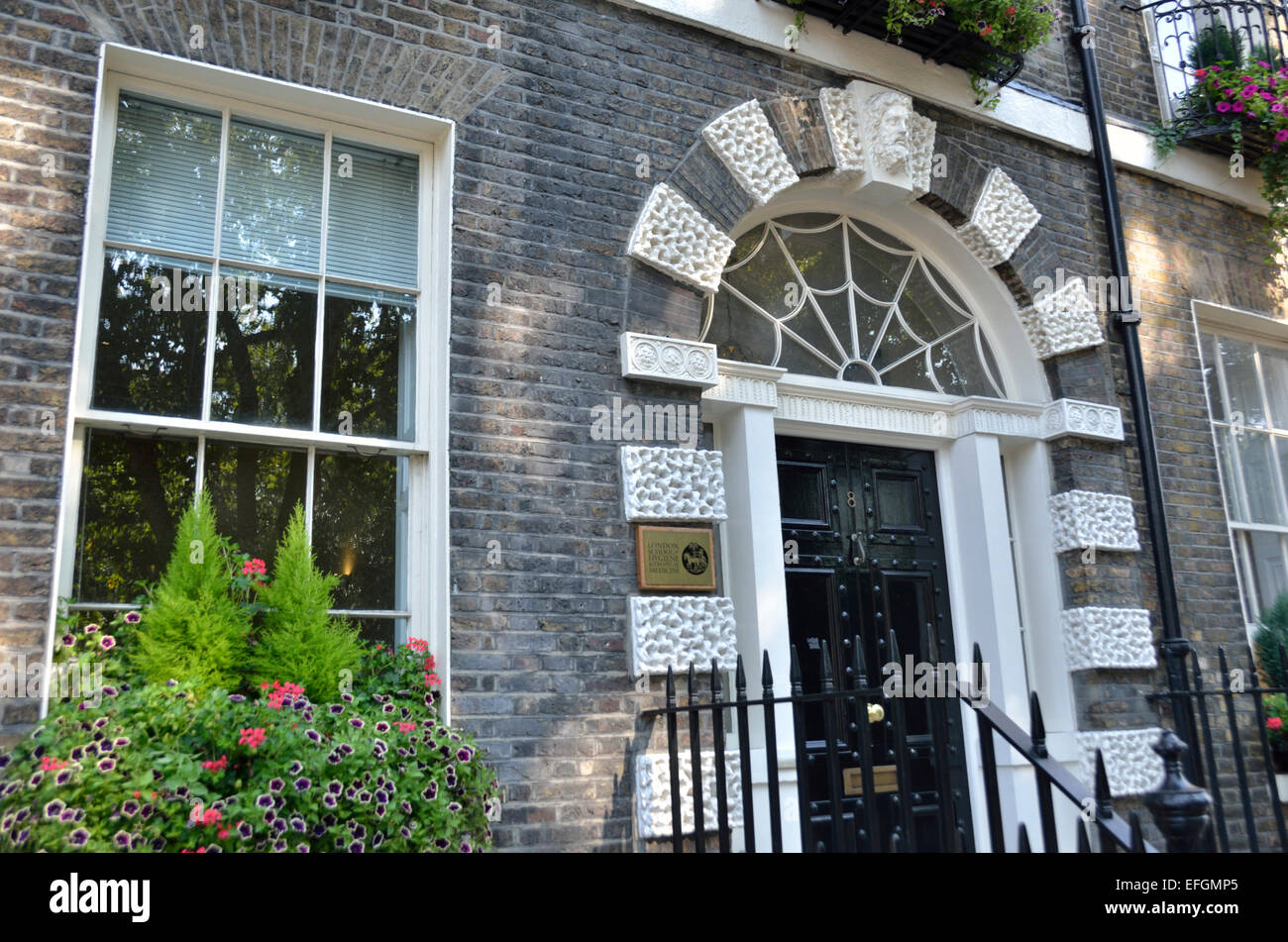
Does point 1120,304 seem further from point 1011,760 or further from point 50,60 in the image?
point 50,60

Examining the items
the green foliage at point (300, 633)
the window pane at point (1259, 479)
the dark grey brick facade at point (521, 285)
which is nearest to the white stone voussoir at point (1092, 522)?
the dark grey brick facade at point (521, 285)

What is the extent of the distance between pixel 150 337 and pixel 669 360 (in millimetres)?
2265

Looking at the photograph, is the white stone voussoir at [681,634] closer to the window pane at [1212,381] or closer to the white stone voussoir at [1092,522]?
the white stone voussoir at [1092,522]

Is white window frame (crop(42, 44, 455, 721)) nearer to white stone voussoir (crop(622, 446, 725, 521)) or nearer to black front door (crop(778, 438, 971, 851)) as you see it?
white stone voussoir (crop(622, 446, 725, 521))

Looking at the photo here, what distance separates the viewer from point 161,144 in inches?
175

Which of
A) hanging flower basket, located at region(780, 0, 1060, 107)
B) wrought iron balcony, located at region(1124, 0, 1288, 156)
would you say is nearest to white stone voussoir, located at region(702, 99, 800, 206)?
hanging flower basket, located at region(780, 0, 1060, 107)

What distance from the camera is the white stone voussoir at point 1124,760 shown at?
5914 mm

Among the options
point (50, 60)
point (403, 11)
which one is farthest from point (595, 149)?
point (50, 60)

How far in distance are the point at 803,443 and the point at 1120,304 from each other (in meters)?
2.61

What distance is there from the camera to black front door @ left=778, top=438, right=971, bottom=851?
545 centimetres

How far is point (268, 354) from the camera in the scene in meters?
4.47

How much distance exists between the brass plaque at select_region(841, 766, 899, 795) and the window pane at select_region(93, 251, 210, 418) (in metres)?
3.56

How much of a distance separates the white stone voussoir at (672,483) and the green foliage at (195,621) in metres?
1.74

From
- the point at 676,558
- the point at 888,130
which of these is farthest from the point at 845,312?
the point at 676,558
